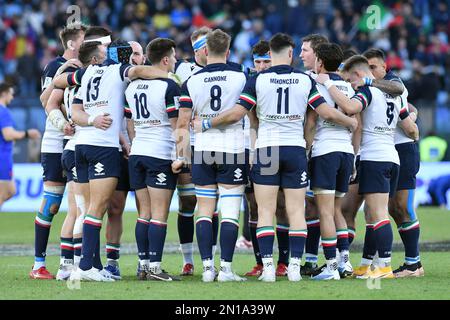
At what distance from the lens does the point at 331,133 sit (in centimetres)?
1051

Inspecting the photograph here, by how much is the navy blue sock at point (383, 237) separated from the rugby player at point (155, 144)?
2.19 m

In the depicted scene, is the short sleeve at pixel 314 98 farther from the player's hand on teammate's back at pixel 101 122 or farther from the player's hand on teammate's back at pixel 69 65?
the player's hand on teammate's back at pixel 69 65

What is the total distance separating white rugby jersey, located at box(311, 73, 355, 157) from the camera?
10.5 meters

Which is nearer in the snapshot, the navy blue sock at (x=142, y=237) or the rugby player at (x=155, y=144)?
the rugby player at (x=155, y=144)

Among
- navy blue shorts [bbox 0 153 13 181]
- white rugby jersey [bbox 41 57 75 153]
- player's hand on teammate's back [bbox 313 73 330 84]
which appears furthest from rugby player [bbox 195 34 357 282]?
navy blue shorts [bbox 0 153 13 181]

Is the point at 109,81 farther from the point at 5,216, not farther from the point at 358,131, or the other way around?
the point at 5,216

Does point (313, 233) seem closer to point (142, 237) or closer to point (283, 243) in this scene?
point (283, 243)

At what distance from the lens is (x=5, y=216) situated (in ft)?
67.1

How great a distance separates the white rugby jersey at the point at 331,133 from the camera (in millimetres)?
10461

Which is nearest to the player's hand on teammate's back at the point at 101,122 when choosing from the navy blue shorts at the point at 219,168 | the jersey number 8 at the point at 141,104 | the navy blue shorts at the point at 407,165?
the jersey number 8 at the point at 141,104

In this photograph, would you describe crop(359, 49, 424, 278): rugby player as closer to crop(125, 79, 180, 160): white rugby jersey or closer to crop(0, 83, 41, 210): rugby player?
crop(125, 79, 180, 160): white rugby jersey

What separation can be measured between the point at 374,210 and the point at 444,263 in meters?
2.27

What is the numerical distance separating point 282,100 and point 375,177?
1372 millimetres
